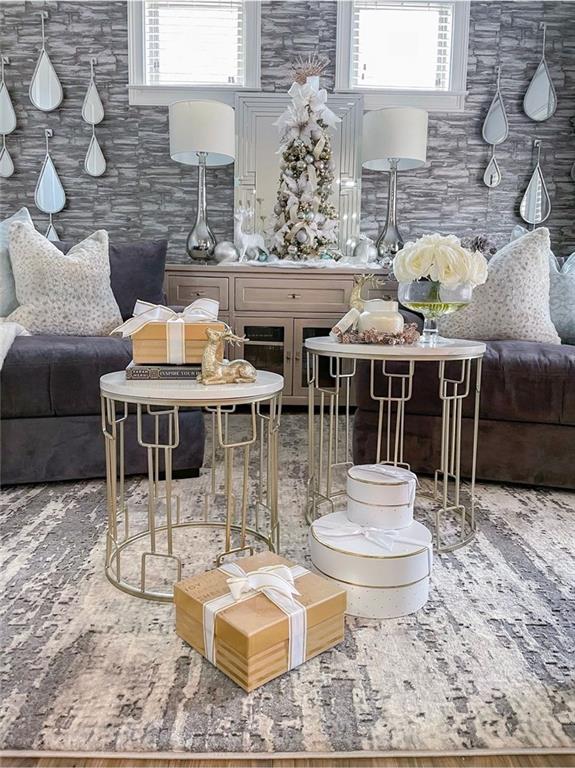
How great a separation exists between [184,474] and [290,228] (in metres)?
1.75

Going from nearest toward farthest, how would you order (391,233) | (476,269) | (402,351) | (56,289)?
1. (402,351)
2. (476,269)
3. (56,289)
4. (391,233)

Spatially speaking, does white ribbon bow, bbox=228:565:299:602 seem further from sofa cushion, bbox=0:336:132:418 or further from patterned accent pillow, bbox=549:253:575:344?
patterned accent pillow, bbox=549:253:575:344

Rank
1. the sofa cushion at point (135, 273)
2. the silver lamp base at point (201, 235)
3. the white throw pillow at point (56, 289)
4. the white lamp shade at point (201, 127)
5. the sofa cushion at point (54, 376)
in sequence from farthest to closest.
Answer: the silver lamp base at point (201, 235) < the white lamp shade at point (201, 127) < the sofa cushion at point (135, 273) < the white throw pillow at point (56, 289) < the sofa cushion at point (54, 376)

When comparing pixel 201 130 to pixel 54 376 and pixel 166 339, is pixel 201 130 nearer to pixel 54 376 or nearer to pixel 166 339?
pixel 54 376

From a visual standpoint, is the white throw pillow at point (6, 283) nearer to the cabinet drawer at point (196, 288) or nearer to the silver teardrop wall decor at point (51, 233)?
the cabinet drawer at point (196, 288)

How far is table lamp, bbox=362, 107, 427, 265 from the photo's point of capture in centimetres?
329

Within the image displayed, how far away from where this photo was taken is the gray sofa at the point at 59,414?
76.8 inches

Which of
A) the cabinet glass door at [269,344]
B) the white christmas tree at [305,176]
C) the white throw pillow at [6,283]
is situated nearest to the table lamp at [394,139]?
the white christmas tree at [305,176]

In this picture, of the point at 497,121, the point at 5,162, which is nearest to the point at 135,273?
the point at 5,162

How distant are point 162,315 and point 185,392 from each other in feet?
0.87

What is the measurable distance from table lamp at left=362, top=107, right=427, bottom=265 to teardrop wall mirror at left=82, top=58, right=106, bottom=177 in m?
1.62

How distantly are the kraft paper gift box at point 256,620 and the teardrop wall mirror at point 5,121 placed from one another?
3.37 meters

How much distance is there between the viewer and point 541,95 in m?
3.59

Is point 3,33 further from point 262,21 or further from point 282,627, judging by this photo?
point 282,627
